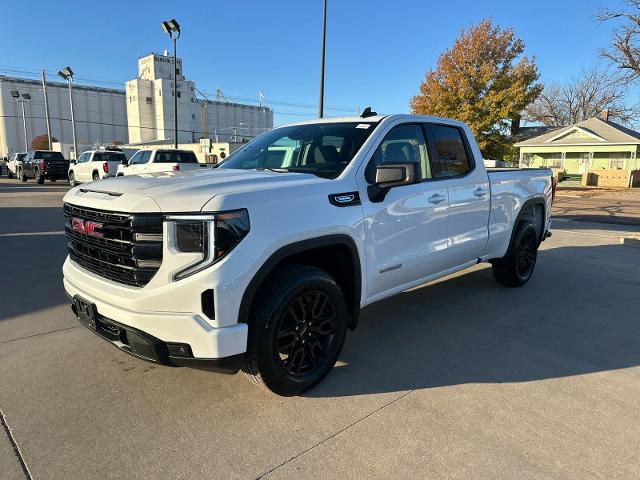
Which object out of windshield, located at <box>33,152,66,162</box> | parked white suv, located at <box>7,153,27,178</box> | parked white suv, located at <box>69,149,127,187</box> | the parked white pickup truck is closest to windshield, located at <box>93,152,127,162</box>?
parked white suv, located at <box>69,149,127,187</box>

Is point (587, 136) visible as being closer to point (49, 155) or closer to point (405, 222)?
point (49, 155)

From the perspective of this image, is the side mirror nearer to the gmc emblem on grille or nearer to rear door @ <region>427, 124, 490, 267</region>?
rear door @ <region>427, 124, 490, 267</region>

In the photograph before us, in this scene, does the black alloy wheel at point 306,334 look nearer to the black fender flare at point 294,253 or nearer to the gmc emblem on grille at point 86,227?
the black fender flare at point 294,253

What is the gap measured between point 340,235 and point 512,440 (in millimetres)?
1621

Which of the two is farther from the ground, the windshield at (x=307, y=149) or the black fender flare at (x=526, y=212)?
the windshield at (x=307, y=149)

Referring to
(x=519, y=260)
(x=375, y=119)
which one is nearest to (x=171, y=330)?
(x=375, y=119)

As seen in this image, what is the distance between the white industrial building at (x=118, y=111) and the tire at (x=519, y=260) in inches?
3610

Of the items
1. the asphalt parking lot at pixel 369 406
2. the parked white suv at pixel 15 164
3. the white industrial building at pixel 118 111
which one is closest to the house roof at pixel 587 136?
the asphalt parking lot at pixel 369 406

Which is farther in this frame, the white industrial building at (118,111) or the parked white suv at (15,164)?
the white industrial building at (118,111)

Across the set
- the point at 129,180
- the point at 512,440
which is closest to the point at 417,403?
the point at 512,440

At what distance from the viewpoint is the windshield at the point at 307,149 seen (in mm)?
3570

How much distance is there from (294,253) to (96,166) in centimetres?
2183

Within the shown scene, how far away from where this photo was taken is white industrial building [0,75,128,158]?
95625mm

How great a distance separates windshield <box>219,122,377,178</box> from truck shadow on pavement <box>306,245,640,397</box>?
155 centimetres
